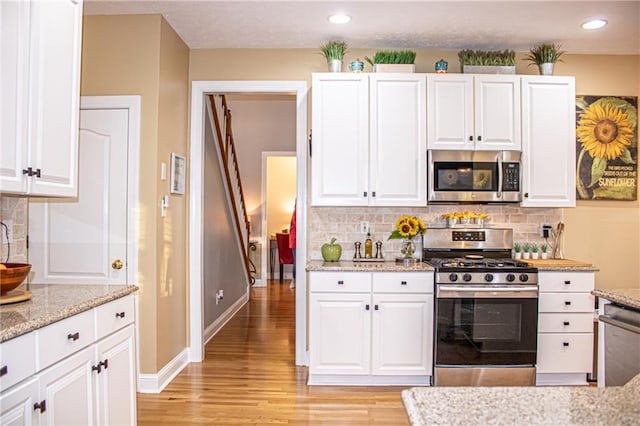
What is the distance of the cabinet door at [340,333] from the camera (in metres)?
3.29

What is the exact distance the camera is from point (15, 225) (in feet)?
7.59

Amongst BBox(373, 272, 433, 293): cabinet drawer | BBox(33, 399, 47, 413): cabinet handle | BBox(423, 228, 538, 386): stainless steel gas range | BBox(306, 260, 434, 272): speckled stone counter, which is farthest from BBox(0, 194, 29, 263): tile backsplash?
A: BBox(423, 228, 538, 386): stainless steel gas range

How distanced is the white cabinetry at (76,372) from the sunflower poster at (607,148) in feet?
12.0

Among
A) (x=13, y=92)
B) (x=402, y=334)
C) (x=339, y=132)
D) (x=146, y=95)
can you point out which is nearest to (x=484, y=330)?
(x=402, y=334)

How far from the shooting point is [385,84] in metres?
3.50

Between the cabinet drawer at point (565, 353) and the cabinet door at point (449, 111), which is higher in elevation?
the cabinet door at point (449, 111)

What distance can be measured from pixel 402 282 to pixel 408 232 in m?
0.44

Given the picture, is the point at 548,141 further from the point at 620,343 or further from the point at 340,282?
the point at 620,343

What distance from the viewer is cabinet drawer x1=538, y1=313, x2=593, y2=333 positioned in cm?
331

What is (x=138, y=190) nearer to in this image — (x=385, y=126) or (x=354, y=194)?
(x=354, y=194)

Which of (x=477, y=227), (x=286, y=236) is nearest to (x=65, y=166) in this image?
(x=477, y=227)

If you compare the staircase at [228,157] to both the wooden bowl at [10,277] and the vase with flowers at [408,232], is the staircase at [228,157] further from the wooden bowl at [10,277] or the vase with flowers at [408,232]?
the wooden bowl at [10,277]

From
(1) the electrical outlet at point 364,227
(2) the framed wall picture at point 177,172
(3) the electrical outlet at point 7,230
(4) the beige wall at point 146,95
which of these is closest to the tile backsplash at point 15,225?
(3) the electrical outlet at point 7,230

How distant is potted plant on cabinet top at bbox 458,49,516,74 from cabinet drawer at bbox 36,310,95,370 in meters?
3.17
